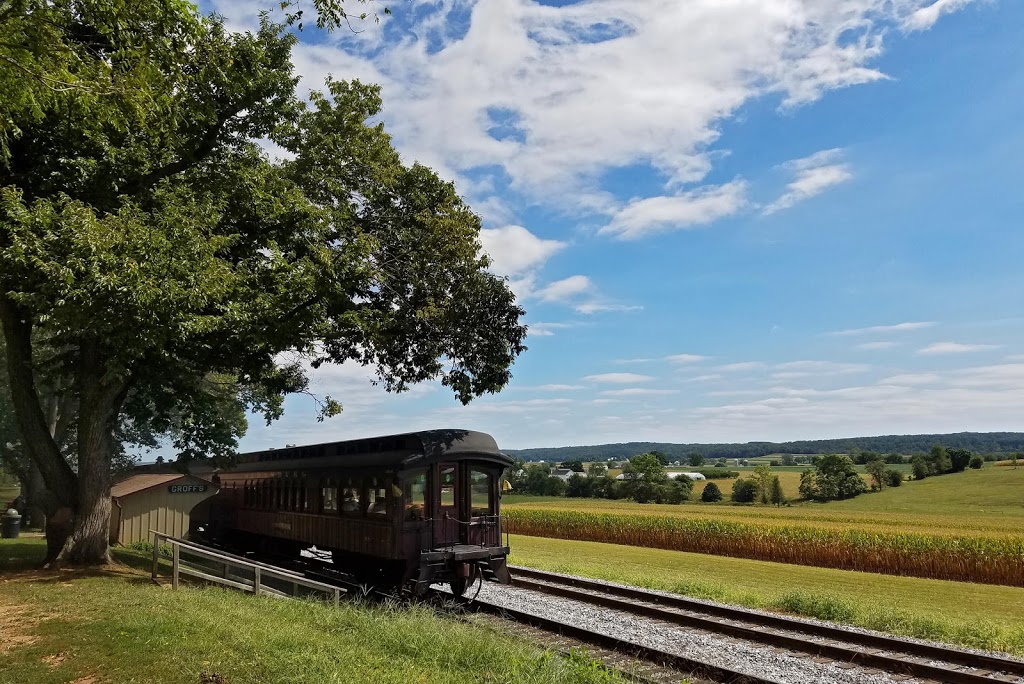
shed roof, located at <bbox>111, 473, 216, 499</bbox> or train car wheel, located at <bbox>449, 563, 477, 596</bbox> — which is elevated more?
shed roof, located at <bbox>111, 473, 216, 499</bbox>

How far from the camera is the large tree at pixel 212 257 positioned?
1342 centimetres

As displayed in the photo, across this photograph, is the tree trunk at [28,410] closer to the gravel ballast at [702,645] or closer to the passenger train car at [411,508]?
the passenger train car at [411,508]

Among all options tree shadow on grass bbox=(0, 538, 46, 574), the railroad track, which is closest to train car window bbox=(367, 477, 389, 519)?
the railroad track

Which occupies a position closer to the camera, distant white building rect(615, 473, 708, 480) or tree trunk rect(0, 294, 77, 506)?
tree trunk rect(0, 294, 77, 506)

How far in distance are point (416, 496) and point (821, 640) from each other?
25.4 feet

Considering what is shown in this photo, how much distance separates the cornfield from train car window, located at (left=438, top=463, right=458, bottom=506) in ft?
54.4

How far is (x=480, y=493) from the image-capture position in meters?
14.7

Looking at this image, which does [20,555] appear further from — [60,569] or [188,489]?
[188,489]

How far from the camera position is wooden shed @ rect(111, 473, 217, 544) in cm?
2320

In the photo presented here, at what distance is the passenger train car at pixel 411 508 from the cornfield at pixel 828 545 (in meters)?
15.4

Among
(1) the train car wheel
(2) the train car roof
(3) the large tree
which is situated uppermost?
(3) the large tree

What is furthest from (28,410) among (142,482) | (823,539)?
(823,539)

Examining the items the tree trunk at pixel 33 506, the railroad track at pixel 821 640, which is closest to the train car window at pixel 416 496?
the railroad track at pixel 821 640

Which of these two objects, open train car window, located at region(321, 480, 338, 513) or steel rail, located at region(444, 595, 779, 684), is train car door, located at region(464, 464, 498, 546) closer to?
steel rail, located at region(444, 595, 779, 684)
